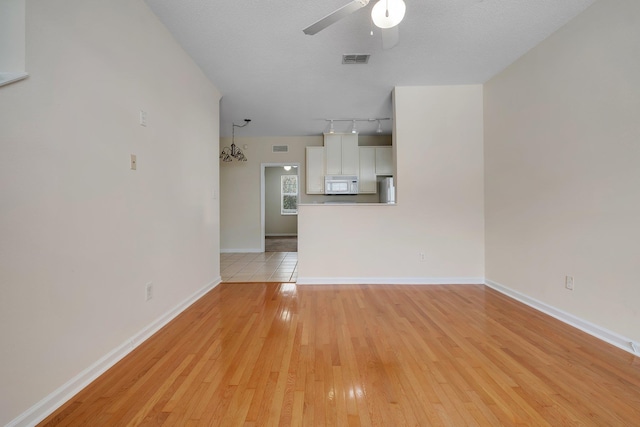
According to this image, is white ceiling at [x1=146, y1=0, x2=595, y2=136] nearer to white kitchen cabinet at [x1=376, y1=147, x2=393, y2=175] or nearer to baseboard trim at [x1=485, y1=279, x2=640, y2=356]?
white kitchen cabinet at [x1=376, y1=147, x2=393, y2=175]

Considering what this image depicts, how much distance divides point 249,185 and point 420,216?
3869mm

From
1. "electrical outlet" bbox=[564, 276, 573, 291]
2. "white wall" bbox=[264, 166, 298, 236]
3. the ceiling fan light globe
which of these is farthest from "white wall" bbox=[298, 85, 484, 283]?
"white wall" bbox=[264, 166, 298, 236]

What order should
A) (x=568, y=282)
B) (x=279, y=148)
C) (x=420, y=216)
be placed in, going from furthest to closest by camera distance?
(x=279, y=148) < (x=420, y=216) < (x=568, y=282)

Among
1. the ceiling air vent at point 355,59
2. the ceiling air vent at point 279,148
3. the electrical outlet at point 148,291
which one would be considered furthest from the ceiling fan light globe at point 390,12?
the ceiling air vent at point 279,148

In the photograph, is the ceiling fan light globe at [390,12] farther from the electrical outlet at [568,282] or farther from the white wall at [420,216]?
the electrical outlet at [568,282]

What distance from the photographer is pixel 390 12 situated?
1.56 m

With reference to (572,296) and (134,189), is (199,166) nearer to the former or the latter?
(134,189)

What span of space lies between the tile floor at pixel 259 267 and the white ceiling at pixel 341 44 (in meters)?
2.55

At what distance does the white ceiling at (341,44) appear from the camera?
2061mm

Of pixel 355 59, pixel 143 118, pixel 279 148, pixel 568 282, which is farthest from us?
pixel 279 148

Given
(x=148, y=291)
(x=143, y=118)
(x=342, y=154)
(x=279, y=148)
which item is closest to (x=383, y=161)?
(x=342, y=154)

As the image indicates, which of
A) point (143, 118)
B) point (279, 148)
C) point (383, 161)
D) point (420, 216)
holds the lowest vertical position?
point (420, 216)

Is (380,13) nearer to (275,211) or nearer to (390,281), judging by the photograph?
(390,281)

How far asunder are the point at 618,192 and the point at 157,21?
373cm
